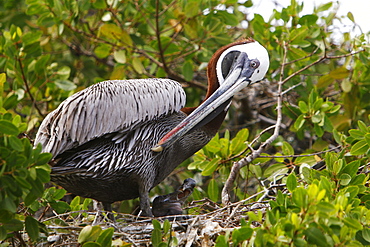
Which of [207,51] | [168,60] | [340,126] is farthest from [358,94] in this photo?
[168,60]

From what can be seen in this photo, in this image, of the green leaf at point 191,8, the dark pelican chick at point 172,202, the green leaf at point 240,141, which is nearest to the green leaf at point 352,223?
the dark pelican chick at point 172,202

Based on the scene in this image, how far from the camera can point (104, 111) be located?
3.94 m

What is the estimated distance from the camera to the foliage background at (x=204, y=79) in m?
3.90

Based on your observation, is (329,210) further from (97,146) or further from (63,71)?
(63,71)

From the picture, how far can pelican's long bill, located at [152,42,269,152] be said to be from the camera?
160 inches

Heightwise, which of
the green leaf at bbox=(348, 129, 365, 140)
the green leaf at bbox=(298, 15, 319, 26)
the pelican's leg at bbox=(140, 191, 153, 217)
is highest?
the green leaf at bbox=(298, 15, 319, 26)

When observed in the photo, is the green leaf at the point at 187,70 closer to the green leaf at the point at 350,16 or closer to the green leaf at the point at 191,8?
the green leaf at the point at 191,8

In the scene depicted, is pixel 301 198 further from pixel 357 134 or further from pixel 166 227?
pixel 357 134

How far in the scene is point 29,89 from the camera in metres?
5.35

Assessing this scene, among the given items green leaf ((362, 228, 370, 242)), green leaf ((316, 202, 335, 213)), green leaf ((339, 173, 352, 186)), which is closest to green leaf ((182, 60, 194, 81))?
green leaf ((339, 173, 352, 186))

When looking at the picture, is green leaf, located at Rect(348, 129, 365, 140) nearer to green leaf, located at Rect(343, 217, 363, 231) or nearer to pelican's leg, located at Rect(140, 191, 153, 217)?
green leaf, located at Rect(343, 217, 363, 231)

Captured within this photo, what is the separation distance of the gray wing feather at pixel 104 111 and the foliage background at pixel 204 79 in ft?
1.19

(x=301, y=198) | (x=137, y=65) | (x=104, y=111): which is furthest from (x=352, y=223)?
(x=137, y=65)

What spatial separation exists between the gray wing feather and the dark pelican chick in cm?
73
